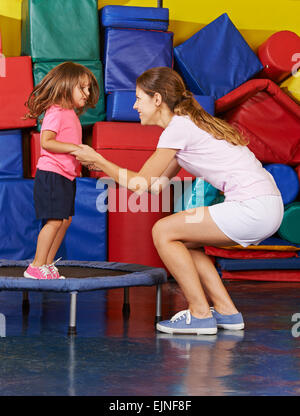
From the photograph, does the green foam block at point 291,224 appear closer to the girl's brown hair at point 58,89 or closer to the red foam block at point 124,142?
the red foam block at point 124,142

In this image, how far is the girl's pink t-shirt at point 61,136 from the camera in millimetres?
2826

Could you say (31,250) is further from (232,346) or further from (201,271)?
(232,346)

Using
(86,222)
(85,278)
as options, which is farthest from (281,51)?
(85,278)

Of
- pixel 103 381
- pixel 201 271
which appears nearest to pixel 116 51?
pixel 201 271

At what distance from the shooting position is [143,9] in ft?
14.3

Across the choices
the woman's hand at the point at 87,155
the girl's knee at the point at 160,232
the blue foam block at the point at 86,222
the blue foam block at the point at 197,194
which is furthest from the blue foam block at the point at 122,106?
the girl's knee at the point at 160,232

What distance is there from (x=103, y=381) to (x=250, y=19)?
3837 millimetres

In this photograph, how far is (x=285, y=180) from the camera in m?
4.50

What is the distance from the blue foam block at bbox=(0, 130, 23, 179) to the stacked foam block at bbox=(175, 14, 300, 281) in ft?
4.15

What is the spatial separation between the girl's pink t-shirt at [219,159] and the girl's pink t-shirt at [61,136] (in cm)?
54

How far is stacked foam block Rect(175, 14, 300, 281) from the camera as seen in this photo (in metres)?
4.38

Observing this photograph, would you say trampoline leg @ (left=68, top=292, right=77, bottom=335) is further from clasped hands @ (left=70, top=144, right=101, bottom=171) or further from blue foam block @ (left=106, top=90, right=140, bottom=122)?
blue foam block @ (left=106, top=90, right=140, bottom=122)

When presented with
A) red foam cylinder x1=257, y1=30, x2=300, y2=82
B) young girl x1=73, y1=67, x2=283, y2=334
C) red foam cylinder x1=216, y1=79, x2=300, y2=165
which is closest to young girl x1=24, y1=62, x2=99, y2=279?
young girl x1=73, y1=67, x2=283, y2=334

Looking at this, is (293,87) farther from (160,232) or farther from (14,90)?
(160,232)
